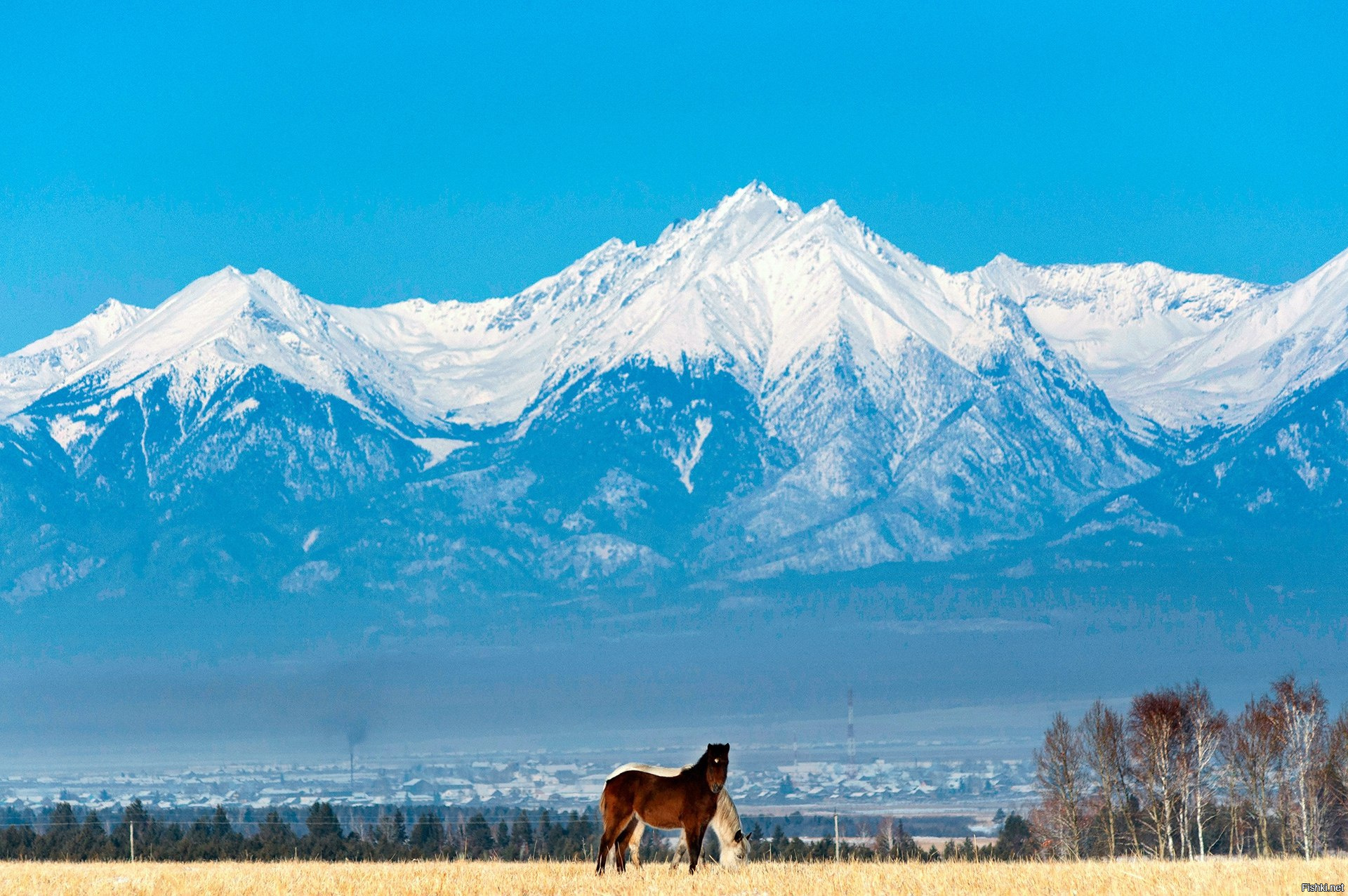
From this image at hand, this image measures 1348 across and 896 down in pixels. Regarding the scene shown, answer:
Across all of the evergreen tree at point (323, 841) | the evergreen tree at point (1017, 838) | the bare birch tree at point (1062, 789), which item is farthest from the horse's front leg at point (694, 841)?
the evergreen tree at point (1017, 838)

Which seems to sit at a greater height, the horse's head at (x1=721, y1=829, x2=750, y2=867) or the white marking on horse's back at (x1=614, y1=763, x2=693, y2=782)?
the white marking on horse's back at (x1=614, y1=763, x2=693, y2=782)

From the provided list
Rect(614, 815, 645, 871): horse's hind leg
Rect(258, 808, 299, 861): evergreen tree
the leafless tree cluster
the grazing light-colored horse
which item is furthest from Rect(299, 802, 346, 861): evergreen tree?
the leafless tree cluster

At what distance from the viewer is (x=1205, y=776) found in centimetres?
12069

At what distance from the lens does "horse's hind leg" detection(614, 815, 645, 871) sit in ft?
133

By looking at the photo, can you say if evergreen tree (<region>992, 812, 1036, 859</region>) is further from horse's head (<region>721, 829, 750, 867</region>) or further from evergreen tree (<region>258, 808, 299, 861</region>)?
horse's head (<region>721, 829, 750, 867</region>)

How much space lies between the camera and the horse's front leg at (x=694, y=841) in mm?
40062

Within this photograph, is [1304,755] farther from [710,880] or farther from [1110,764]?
[710,880]

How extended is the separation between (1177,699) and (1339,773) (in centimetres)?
1093

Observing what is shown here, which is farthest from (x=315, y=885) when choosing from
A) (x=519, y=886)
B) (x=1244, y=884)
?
(x=1244, y=884)

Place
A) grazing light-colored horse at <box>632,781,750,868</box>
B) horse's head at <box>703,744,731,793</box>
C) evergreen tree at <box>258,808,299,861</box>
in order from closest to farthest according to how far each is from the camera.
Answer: horse's head at <box>703,744,731,793</box>, grazing light-colored horse at <box>632,781,750,868</box>, evergreen tree at <box>258,808,299,861</box>

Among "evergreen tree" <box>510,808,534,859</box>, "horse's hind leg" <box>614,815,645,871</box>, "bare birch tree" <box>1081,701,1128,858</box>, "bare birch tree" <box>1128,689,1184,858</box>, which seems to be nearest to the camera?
"horse's hind leg" <box>614,815,645,871</box>

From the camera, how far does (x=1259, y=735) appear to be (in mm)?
107812

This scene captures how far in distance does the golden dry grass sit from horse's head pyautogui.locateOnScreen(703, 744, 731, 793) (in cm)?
202

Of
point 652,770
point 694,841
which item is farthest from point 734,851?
point 652,770
